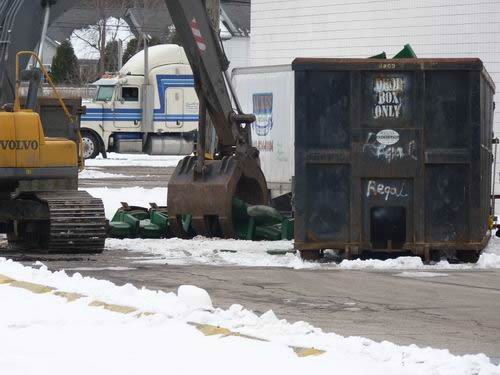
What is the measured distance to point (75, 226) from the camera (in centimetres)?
1700

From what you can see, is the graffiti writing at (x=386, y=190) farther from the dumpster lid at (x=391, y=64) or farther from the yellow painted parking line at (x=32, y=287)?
the yellow painted parking line at (x=32, y=287)

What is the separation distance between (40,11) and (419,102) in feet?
17.3

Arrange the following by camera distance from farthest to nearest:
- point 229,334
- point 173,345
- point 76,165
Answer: point 76,165, point 229,334, point 173,345

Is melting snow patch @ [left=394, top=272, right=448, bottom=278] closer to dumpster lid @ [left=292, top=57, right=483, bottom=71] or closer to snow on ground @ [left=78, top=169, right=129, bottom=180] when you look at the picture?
dumpster lid @ [left=292, top=57, right=483, bottom=71]

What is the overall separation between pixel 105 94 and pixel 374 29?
24480 mm

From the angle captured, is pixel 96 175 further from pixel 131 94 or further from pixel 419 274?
pixel 419 274

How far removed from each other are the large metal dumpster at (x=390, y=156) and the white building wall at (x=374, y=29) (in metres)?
10.5

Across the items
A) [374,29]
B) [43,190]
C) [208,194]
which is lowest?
A: [208,194]

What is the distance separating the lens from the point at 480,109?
15945mm

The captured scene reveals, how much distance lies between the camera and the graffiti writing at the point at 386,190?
1588 centimetres

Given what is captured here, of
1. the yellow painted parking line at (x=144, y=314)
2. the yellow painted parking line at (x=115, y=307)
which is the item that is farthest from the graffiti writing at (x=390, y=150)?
the yellow painted parking line at (x=144, y=314)

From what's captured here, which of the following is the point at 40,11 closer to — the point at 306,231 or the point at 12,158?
the point at 12,158

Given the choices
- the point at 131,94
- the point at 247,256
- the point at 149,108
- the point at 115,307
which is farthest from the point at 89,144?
the point at 115,307

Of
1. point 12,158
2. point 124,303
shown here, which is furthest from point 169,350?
point 12,158
